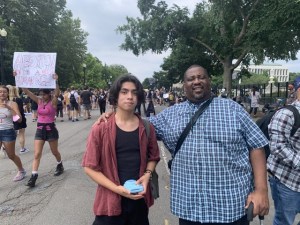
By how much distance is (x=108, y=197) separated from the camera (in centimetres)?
248

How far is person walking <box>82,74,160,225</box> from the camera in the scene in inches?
96.7

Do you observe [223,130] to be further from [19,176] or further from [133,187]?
[19,176]

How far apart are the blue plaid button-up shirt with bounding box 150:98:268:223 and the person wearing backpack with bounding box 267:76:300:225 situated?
1.51ft

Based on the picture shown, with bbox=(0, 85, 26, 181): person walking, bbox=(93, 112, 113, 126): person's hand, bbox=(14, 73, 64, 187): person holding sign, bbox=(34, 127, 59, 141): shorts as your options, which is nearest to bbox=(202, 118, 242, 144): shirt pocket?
bbox=(93, 112, 113, 126): person's hand

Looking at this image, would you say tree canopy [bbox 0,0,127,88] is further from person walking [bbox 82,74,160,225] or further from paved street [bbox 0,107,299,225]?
person walking [bbox 82,74,160,225]

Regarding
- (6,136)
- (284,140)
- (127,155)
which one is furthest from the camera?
(6,136)

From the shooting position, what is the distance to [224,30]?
2277 cm

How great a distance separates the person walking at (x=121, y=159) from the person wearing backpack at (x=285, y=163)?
0.98 m

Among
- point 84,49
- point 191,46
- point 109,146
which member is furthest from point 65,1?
point 109,146

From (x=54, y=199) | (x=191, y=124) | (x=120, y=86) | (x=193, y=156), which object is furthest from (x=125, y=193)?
(x=54, y=199)

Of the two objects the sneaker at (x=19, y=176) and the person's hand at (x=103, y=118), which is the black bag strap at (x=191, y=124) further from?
the sneaker at (x=19, y=176)

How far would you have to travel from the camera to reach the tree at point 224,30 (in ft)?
53.5

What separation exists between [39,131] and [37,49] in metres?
41.0

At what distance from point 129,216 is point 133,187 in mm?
306
